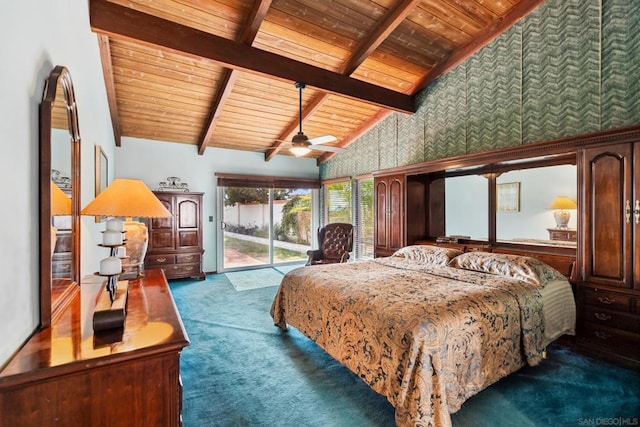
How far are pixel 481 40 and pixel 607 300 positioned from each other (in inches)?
130

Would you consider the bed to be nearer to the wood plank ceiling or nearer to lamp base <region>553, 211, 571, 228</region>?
lamp base <region>553, 211, 571, 228</region>

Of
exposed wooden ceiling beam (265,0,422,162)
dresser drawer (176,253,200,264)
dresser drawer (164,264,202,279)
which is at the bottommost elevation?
dresser drawer (164,264,202,279)

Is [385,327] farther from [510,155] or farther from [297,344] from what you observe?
[510,155]

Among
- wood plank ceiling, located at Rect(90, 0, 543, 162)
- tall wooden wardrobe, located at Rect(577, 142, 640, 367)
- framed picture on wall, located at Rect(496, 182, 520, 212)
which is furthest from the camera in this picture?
framed picture on wall, located at Rect(496, 182, 520, 212)

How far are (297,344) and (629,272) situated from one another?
3.00 meters

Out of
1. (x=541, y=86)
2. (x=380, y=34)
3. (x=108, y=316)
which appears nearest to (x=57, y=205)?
(x=108, y=316)

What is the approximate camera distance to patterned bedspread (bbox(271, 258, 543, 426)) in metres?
1.73

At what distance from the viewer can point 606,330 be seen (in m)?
2.68

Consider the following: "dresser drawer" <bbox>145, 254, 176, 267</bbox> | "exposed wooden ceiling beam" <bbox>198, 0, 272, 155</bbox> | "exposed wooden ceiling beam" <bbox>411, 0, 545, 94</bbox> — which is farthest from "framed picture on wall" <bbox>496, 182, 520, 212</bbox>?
"dresser drawer" <bbox>145, 254, 176, 267</bbox>

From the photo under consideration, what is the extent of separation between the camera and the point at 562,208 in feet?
10.7

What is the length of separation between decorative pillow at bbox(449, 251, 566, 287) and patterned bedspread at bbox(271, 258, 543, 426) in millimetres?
173

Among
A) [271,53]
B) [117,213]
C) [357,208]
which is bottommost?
[117,213]

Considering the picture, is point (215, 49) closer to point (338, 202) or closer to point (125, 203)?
point (125, 203)

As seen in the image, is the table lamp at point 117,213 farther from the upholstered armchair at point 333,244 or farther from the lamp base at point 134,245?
the upholstered armchair at point 333,244
